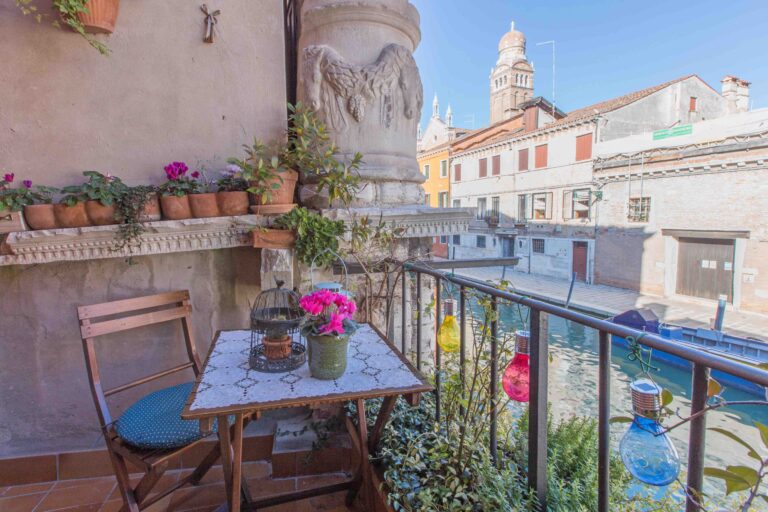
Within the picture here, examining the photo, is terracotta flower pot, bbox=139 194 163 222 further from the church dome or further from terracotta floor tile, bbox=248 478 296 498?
the church dome

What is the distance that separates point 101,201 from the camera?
5.42ft

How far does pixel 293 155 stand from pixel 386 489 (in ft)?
4.78

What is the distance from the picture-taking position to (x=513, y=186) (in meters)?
18.9

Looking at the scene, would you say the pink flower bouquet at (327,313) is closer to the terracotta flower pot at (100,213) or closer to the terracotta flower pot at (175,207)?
the terracotta flower pot at (175,207)

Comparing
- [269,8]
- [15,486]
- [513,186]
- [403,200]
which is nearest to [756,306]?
[513,186]

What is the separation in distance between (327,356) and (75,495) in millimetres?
1528

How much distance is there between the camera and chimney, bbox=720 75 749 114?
15.8 meters

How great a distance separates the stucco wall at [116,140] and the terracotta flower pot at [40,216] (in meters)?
0.23

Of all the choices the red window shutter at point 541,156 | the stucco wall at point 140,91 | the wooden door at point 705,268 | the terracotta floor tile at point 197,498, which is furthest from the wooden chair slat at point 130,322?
the red window shutter at point 541,156

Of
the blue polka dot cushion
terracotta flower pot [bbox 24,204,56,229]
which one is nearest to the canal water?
the blue polka dot cushion

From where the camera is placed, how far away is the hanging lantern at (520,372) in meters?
1.13

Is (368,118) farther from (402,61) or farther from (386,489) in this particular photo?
(386,489)

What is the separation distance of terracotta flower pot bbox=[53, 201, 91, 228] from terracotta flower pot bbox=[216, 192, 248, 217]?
1.77 ft

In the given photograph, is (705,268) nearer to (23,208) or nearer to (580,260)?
(580,260)
